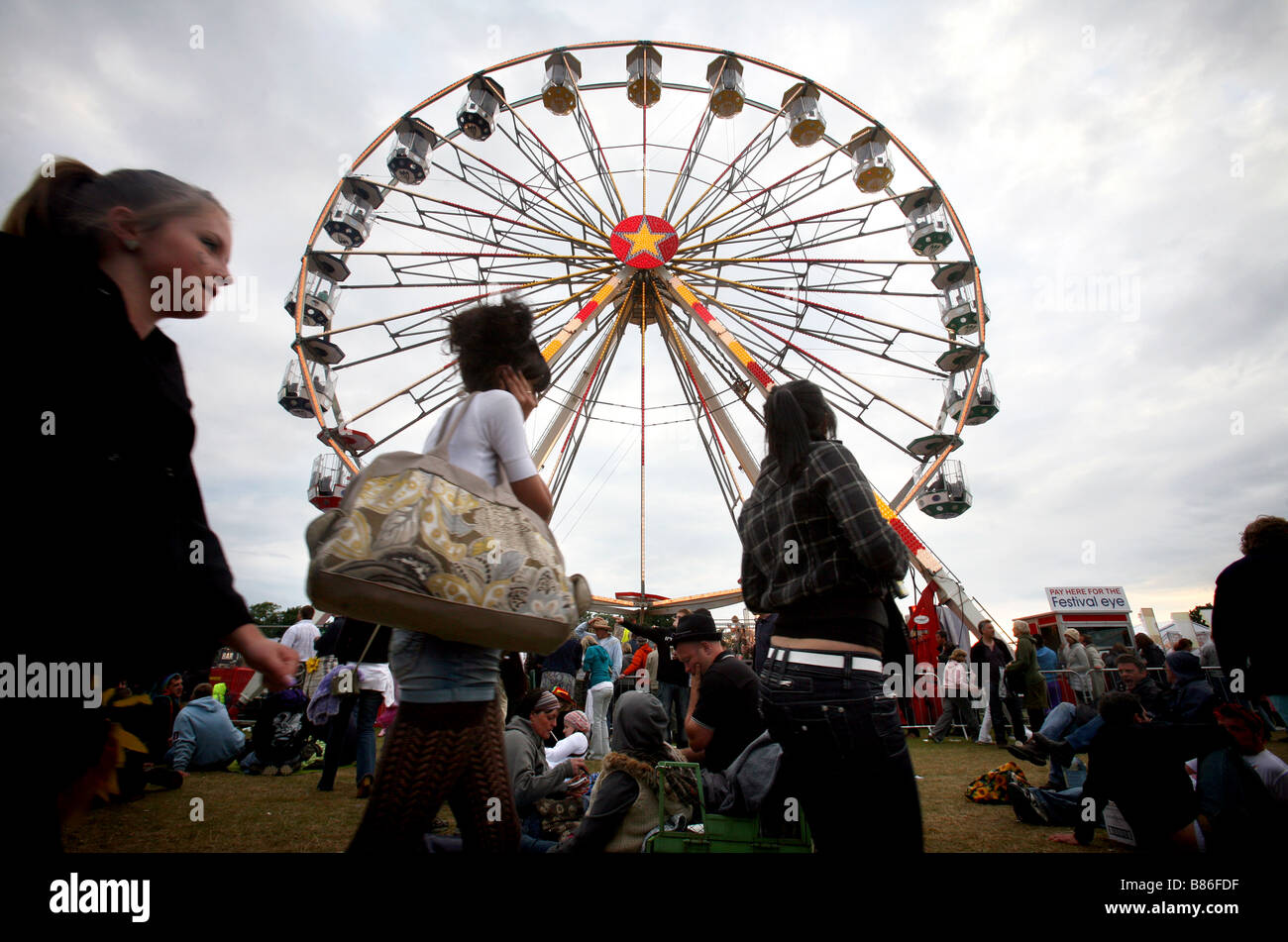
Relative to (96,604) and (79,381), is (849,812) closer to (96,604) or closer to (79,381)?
(96,604)

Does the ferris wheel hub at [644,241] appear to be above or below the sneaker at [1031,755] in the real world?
above

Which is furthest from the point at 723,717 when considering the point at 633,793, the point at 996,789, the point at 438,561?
the point at 996,789

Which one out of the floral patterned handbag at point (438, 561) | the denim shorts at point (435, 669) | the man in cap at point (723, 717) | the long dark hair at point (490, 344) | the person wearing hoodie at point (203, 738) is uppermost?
the long dark hair at point (490, 344)

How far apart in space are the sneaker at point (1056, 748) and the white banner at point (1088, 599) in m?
18.6

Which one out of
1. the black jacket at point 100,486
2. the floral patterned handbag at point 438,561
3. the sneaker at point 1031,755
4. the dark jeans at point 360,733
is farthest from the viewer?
the sneaker at point 1031,755

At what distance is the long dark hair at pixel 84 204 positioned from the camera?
4.09 feet

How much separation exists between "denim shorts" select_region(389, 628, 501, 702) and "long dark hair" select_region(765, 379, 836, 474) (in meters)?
1.03

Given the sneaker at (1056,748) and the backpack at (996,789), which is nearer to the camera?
the backpack at (996,789)

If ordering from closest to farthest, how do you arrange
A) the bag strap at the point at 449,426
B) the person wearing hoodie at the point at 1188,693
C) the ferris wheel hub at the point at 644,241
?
the bag strap at the point at 449,426 < the person wearing hoodie at the point at 1188,693 < the ferris wheel hub at the point at 644,241

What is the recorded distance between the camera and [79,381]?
43.4 inches

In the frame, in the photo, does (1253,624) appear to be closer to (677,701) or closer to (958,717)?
(677,701)

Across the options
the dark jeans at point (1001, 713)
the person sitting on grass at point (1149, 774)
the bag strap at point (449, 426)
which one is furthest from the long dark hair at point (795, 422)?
the dark jeans at point (1001, 713)

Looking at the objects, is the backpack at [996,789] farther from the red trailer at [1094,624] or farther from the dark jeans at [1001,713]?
the red trailer at [1094,624]
